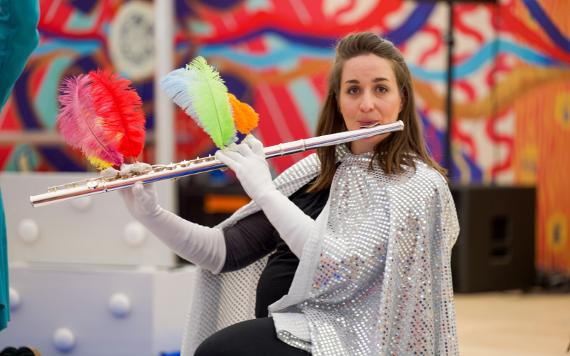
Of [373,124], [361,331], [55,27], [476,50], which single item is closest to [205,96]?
[373,124]

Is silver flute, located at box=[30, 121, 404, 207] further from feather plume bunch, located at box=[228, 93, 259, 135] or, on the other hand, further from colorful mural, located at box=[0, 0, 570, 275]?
colorful mural, located at box=[0, 0, 570, 275]

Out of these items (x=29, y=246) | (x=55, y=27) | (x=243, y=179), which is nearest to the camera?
(x=243, y=179)

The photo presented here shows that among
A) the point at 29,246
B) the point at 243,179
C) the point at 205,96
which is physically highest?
the point at 205,96

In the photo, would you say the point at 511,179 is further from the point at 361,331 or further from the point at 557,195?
the point at 361,331

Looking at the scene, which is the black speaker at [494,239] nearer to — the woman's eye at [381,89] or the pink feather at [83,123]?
the woman's eye at [381,89]

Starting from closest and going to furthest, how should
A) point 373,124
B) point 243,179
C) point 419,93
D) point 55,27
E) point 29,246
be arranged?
1. point 243,179
2. point 373,124
3. point 29,246
4. point 55,27
5. point 419,93

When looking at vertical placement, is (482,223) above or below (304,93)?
below

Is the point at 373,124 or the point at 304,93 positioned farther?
the point at 304,93

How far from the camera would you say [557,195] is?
5.29m

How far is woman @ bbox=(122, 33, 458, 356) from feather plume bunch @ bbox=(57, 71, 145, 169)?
9 cm

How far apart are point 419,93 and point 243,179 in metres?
3.53

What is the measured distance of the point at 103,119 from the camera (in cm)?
187

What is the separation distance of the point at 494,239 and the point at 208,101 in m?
3.44

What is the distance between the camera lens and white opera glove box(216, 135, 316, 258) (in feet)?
5.84
